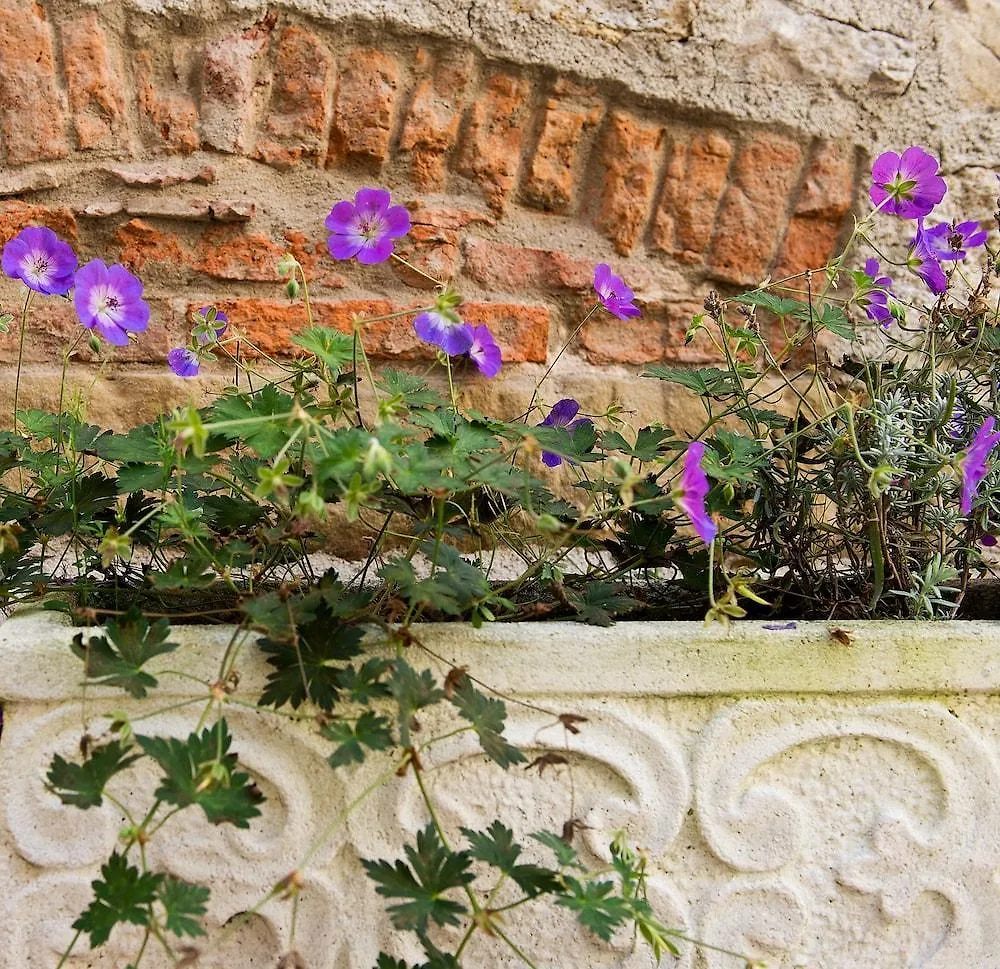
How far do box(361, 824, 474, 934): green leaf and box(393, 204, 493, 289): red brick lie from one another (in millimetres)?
911

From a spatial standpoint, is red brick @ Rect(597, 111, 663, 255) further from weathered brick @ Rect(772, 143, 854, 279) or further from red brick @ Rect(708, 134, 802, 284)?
weathered brick @ Rect(772, 143, 854, 279)

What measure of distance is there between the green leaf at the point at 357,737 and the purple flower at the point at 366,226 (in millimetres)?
448

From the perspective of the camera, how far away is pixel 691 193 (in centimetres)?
150

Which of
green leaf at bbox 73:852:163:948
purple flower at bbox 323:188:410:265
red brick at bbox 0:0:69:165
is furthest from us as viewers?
red brick at bbox 0:0:69:165

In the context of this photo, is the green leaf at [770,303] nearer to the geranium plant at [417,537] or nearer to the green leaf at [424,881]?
the geranium plant at [417,537]

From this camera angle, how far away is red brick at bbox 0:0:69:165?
4.24 ft

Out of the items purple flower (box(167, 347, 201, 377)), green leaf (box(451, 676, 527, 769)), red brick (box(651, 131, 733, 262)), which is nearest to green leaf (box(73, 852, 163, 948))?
green leaf (box(451, 676, 527, 769))

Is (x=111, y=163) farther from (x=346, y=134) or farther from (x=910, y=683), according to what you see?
(x=910, y=683)

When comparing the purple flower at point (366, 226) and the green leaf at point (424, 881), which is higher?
the purple flower at point (366, 226)

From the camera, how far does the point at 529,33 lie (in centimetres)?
141

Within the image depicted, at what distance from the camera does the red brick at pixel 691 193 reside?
1.49 metres

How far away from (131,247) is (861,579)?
3.25ft

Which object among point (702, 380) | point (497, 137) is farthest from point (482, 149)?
point (702, 380)

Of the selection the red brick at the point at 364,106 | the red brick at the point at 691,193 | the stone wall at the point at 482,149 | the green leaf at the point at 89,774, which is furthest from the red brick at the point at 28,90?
the green leaf at the point at 89,774
